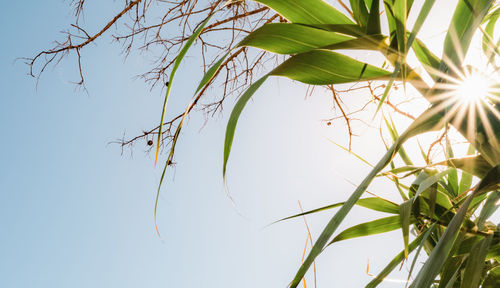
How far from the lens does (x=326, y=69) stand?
1.84ft

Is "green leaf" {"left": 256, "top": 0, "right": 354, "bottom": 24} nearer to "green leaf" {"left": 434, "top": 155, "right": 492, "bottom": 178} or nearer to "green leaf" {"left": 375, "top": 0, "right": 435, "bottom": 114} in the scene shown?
"green leaf" {"left": 375, "top": 0, "right": 435, "bottom": 114}

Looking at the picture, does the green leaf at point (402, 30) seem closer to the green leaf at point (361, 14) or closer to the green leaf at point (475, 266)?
the green leaf at point (361, 14)

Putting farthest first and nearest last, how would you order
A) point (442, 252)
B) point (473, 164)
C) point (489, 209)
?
point (489, 209) → point (473, 164) → point (442, 252)

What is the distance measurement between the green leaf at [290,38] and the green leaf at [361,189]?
0.15 m

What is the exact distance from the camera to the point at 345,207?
18.2 inches

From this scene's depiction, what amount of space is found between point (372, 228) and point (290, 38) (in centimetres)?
37

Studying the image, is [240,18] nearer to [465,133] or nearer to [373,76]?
[373,76]

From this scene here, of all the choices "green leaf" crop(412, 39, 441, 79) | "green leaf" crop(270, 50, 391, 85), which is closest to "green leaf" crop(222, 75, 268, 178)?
"green leaf" crop(270, 50, 391, 85)

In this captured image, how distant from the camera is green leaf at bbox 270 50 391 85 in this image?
1.76 ft

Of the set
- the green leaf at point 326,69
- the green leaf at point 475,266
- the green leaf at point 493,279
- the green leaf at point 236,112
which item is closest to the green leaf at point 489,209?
the green leaf at point 493,279

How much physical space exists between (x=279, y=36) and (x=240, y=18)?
0.79 meters

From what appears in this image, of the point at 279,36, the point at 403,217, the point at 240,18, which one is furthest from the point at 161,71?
the point at 403,217

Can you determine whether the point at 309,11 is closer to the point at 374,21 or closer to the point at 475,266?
the point at 374,21

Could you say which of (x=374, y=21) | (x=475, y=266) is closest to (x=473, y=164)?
(x=475, y=266)
